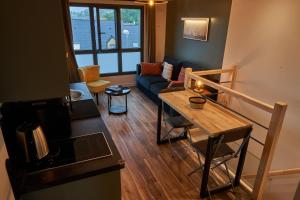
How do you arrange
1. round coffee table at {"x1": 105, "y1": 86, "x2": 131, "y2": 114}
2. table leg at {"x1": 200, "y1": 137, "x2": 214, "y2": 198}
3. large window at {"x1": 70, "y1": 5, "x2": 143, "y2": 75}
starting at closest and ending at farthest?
table leg at {"x1": 200, "y1": 137, "x2": 214, "y2": 198}, round coffee table at {"x1": 105, "y1": 86, "x2": 131, "y2": 114}, large window at {"x1": 70, "y1": 5, "x2": 143, "y2": 75}

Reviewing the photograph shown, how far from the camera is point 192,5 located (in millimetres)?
4859

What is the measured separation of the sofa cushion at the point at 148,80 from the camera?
514cm

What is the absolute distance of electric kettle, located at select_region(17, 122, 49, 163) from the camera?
1.33 meters

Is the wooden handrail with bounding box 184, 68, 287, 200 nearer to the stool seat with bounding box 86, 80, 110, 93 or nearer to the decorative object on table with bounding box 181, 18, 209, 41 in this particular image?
the decorative object on table with bounding box 181, 18, 209, 41

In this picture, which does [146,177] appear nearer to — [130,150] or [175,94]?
[130,150]

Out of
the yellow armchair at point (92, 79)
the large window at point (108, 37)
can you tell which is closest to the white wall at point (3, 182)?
the yellow armchair at point (92, 79)

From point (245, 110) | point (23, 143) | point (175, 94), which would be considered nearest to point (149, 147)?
point (175, 94)

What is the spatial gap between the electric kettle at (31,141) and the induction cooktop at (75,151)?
0.05m

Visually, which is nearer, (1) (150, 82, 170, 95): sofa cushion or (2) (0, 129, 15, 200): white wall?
(2) (0, 129, 15, 200): white wall

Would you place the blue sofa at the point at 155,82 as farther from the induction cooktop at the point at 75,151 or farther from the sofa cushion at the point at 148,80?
the induction cooktop at the point at 75,151

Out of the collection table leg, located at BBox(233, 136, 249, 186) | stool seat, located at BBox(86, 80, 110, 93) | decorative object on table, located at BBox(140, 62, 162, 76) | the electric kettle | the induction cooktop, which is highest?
the electric kettle

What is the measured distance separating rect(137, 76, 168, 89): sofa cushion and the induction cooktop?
3.49 m

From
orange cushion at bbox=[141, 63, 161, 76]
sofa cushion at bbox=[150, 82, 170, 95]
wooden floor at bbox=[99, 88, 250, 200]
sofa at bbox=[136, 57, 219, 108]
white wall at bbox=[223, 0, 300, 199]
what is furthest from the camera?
orange cushion at bbox=[141, 63, 161, 76]

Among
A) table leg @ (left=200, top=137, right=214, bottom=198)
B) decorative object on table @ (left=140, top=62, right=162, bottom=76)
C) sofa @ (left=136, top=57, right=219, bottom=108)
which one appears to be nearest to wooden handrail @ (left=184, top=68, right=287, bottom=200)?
table leg @ (left=200, top=137, right=214, bottom=198)
